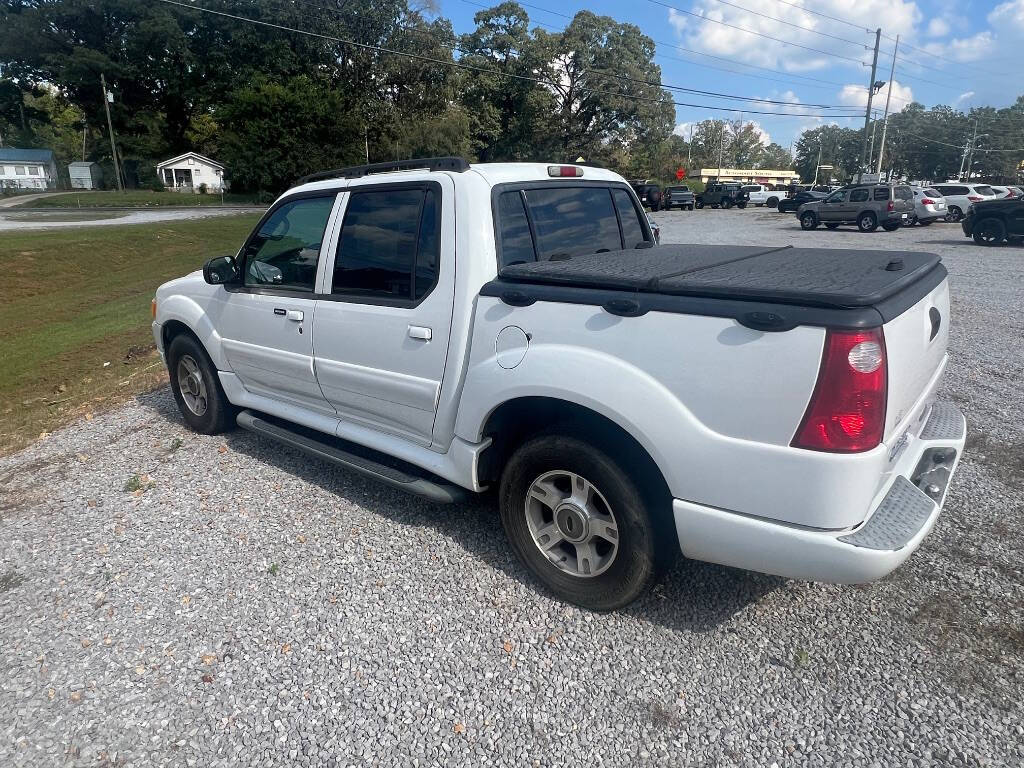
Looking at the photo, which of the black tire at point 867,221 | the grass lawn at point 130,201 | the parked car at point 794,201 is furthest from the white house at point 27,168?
the black tire at point 867,221

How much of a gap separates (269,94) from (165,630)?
51770 millimetres

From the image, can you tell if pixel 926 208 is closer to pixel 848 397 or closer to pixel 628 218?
pixel 628 218

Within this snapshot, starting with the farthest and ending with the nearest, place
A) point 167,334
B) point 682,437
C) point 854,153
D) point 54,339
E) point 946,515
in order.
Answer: point 854,153 < point 54,339 < point 167,334 < point 946,515 < point 682,437

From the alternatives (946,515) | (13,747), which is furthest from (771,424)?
(13,747)

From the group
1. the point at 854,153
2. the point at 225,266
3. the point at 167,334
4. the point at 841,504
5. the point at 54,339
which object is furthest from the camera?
the point at 854,153

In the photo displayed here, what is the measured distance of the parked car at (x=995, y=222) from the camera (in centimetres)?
1834

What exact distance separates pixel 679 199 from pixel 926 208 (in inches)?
750

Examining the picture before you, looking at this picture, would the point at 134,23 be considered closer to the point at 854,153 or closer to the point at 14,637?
the point at 14,637

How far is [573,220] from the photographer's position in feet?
12.9

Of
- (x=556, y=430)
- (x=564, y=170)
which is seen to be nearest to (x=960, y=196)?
(x=564, y=170)

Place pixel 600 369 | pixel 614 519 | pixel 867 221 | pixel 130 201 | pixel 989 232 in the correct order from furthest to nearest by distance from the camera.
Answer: pixel 130 201 < pixel 867 221 < pixel 989 232 < pixel 614 519 < pixel 600 369

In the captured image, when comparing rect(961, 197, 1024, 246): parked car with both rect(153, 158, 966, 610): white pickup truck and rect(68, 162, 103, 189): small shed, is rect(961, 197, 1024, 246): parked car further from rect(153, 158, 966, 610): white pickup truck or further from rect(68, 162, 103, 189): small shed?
rect(68, 162, 103, 189): small shed

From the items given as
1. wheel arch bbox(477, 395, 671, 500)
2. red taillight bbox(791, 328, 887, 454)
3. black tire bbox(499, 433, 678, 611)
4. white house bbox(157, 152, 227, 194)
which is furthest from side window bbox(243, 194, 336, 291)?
white house bbox(157, 152, 227, 194)

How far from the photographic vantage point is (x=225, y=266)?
474 cm
